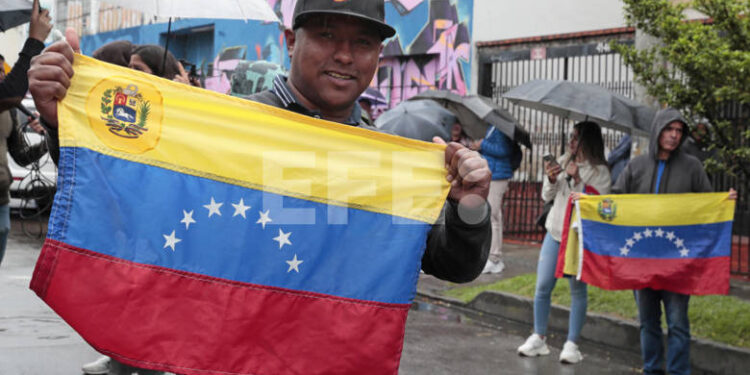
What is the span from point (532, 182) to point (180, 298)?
13110 millimetres

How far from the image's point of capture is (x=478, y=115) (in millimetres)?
11336

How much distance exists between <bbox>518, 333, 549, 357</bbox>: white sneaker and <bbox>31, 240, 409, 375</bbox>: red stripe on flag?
4768 mm

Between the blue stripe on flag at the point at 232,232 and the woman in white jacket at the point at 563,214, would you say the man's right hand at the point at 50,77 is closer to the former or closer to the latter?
the blue stripe on flag at the point at 232,232

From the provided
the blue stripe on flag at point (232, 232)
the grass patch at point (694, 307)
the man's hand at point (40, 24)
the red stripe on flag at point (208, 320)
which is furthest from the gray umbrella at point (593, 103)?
the red stripe on flag at point (208, 320)

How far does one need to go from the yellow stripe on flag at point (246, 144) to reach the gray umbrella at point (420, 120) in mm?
7563

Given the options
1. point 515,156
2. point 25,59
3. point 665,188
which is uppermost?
point 25,59

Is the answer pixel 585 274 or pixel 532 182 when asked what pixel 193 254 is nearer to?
pixel 585 274

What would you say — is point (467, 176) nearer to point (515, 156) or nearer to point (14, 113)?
point (14, 113)

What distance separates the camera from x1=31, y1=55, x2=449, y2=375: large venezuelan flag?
2301 millimetres

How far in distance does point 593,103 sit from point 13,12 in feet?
17.1

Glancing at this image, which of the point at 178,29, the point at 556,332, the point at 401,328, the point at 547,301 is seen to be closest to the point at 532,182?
the point at 556,332

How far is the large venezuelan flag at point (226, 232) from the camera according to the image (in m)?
2.30

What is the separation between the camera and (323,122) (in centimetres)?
260

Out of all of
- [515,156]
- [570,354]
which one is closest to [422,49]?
[515,156]
